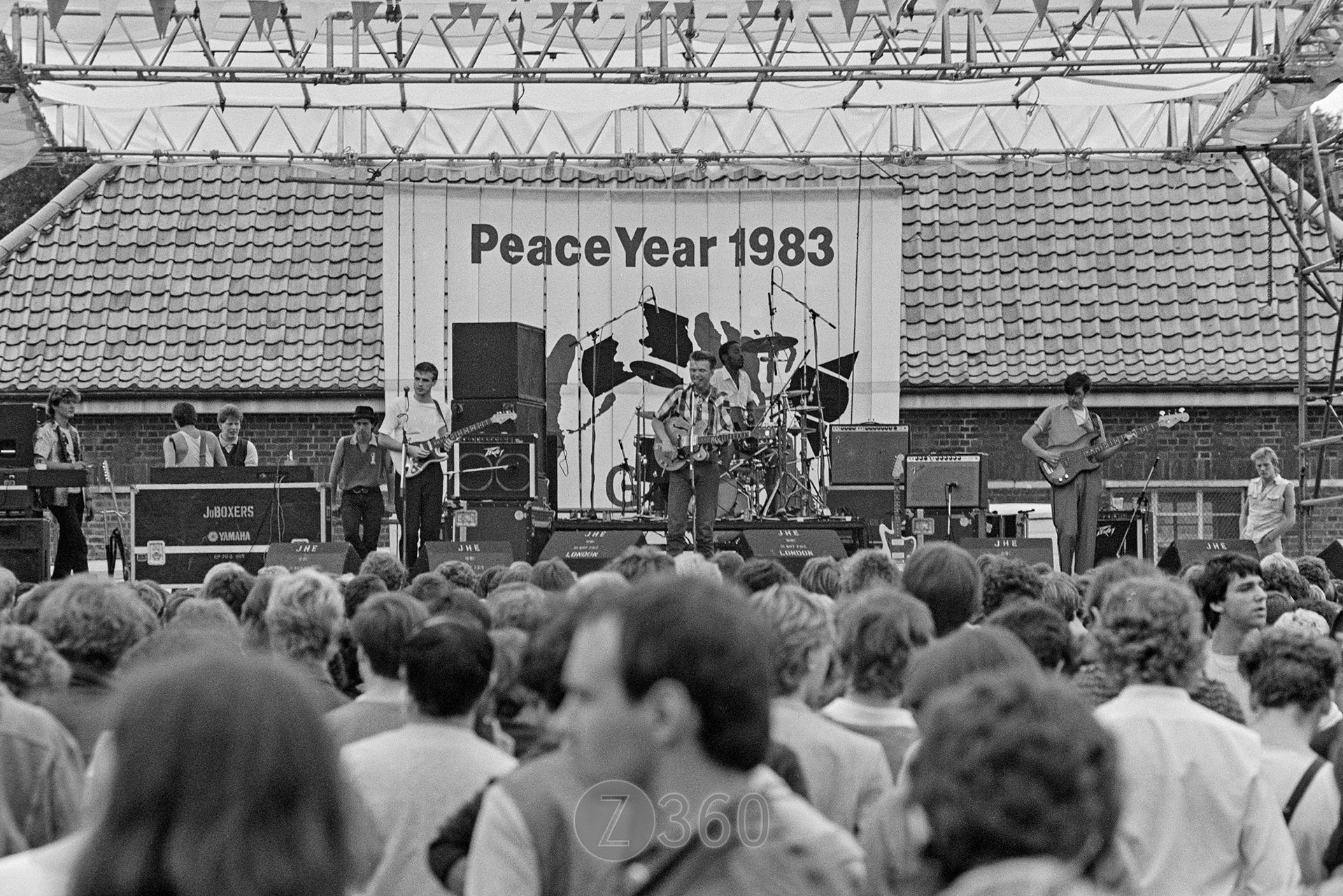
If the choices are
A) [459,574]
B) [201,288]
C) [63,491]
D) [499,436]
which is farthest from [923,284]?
[459,574]

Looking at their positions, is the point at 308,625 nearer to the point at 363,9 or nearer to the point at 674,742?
the point at 674,742

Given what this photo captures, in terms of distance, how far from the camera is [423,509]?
14547 mm

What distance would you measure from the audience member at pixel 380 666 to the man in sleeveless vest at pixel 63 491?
32.5 ft

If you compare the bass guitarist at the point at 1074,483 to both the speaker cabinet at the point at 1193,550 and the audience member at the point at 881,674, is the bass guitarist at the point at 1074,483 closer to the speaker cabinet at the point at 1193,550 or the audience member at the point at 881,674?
the speaker cabinet at the point at 1193,550

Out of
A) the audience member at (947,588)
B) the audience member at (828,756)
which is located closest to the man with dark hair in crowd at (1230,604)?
the audience member at (947,588)

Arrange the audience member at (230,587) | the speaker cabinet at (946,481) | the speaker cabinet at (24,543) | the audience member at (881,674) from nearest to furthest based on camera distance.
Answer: the audience member at (881,674)
the audience member at (230,587)
the speaker cabinet at (24,543)
the speaker cabinet at (946,481)

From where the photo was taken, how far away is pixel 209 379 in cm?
2156

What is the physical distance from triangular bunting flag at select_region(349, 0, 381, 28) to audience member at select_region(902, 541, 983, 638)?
8925 millimetres

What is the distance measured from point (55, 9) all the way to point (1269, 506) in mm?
10292

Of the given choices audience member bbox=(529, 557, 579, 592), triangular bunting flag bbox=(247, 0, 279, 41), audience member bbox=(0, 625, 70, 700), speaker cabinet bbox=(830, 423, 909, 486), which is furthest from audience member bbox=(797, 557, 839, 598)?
speaker cabinet bbox=(830, 423, 909, 486)

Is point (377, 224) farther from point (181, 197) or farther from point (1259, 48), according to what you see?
point (1259, 48)

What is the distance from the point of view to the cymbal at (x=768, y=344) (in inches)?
687

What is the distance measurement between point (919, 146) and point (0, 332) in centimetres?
1143

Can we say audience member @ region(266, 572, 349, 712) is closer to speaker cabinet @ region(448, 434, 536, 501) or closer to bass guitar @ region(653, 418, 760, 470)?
bass guitar @ region(653, 418, 760, 470)
